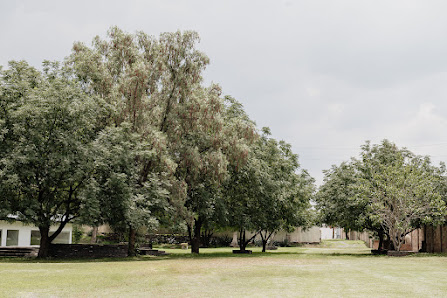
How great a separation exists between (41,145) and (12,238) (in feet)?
54.9

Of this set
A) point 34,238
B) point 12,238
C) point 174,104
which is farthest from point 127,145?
point 34,238

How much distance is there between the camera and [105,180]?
27.0 metres

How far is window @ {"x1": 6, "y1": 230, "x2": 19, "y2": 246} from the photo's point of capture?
1467 inches

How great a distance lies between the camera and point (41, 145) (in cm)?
2458

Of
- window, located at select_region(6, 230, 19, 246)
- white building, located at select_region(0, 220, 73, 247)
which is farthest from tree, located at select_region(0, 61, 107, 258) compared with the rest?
window, located at select_region(6, 230, 19, 246)

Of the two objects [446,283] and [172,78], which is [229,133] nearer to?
[172,78]

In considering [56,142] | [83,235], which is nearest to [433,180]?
[56,142]

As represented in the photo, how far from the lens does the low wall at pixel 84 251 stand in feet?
89.9

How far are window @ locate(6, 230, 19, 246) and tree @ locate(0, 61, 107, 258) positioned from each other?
41.2 feet

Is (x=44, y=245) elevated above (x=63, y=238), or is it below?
above

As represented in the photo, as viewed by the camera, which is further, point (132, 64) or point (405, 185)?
point (405, 185)

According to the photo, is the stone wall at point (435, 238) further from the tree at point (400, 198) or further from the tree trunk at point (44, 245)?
the tree trunk at point (44, 245)

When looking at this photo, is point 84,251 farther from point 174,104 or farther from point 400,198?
point 400,198

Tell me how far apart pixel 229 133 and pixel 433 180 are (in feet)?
49.9
